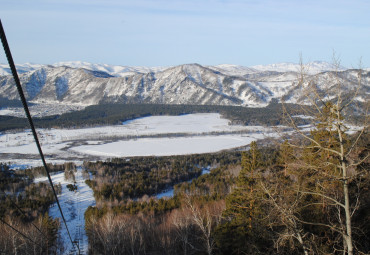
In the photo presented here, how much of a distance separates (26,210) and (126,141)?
2533 inches

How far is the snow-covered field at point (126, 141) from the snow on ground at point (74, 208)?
27.3 metres

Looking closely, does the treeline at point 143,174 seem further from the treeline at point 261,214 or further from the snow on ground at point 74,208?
the treeline at point 261,214

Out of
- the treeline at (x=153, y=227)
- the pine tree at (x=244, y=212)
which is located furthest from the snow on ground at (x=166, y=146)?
the pine tree at (x=244, y=212)

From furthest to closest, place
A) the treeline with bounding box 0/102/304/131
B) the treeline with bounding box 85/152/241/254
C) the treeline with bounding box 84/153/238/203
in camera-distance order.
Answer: the treeline with bounding box 0/102/304/131
the treeline with bounding box 84/153/238/203
the treeline with bounding box 85/152/241/254

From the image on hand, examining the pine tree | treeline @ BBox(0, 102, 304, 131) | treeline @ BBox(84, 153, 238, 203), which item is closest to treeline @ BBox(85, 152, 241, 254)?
the pine tree

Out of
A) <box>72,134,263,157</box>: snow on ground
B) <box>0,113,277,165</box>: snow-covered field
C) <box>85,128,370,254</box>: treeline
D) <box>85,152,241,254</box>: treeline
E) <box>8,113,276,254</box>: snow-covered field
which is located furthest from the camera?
<box>72,134,263,157</box>: snow on ground

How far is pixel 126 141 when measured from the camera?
96.6 metres

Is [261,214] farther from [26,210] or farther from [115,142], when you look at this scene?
[115,142]

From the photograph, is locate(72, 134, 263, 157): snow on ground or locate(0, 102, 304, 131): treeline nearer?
locate(72, 134, 263, 157): snow on ground

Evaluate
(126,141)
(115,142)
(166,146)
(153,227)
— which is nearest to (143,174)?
(153,227)

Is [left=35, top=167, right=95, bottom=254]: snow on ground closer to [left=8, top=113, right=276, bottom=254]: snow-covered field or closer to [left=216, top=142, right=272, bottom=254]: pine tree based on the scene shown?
[left=8, top=113, right=276, bottom=254]: snow-covered field

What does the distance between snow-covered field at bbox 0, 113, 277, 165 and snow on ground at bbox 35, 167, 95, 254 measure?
89.5 ft

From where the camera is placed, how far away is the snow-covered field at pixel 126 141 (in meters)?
78.6

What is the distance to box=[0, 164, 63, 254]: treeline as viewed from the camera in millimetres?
20766
